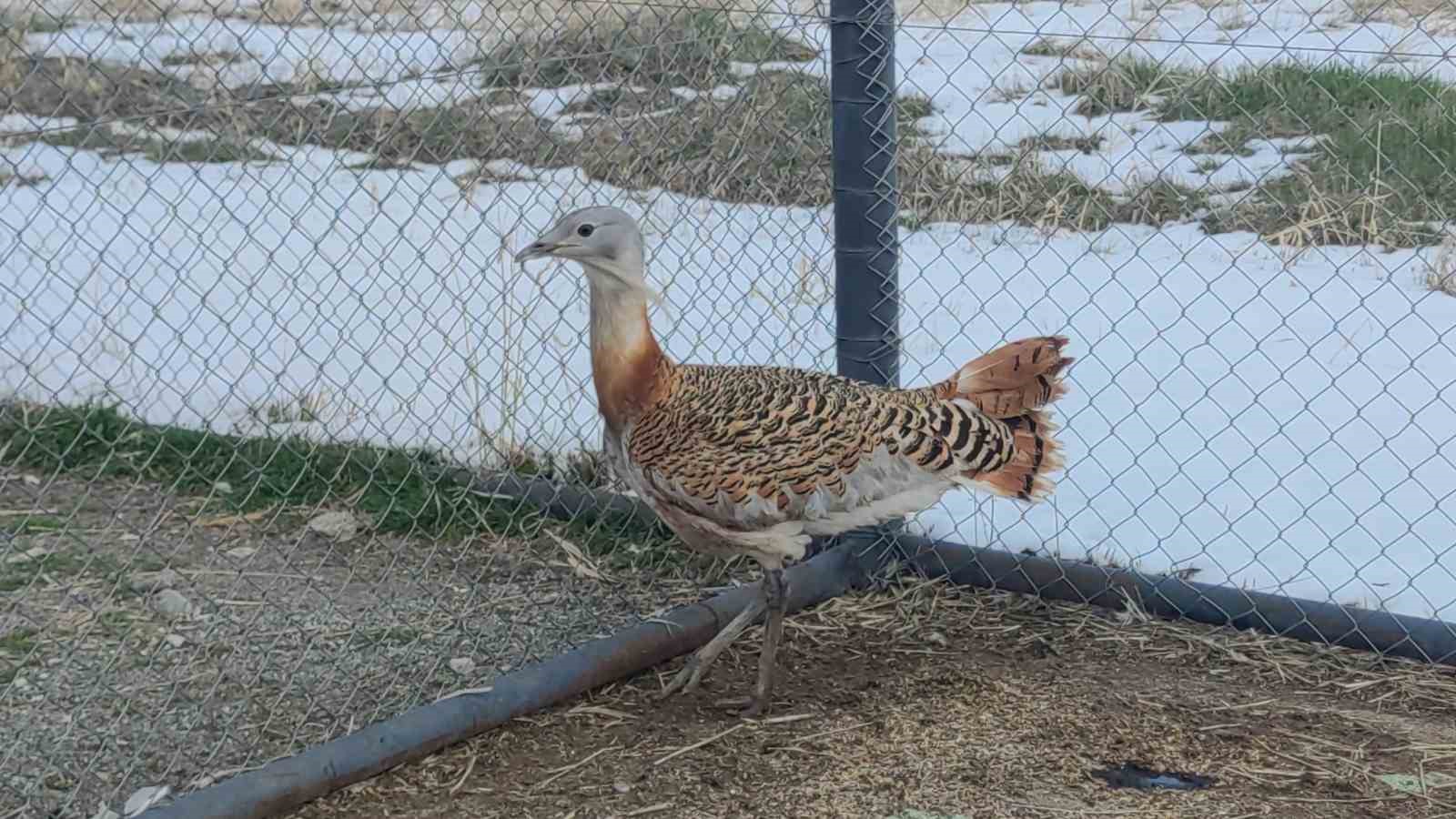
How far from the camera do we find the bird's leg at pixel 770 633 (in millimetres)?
3830

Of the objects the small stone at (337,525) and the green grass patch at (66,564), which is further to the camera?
the small stone at (337,525)

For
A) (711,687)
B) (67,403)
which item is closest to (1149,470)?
(711,687)

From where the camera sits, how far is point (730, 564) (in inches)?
184

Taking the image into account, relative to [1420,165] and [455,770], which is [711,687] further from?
[1420,165]

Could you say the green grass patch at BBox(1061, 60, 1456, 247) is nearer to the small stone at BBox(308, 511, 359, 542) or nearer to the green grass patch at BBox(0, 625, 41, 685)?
the small stone at BBox(308, 511, 359, 542)

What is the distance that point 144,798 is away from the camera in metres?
3.27

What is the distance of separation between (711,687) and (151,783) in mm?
1316

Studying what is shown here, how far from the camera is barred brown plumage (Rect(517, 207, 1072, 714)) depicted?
367 centimetres

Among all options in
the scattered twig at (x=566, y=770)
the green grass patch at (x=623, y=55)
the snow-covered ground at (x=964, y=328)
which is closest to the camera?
the scattered twig at (x=566, y=770)

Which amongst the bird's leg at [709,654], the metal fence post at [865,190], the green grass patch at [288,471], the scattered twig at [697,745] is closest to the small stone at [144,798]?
the scattered twig at [697,745]

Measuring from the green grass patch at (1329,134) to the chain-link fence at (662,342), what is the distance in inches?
1.1

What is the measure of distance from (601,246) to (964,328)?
75.5 inches

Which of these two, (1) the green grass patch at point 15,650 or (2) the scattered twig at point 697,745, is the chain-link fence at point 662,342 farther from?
(2) the scattered twig at point 697,745

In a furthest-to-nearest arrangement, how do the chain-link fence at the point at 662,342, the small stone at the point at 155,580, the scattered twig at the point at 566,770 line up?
the small stone at the point at 155,580
the chain-link fence at the point at 662,342
the scattered twig at the point at 566,770
